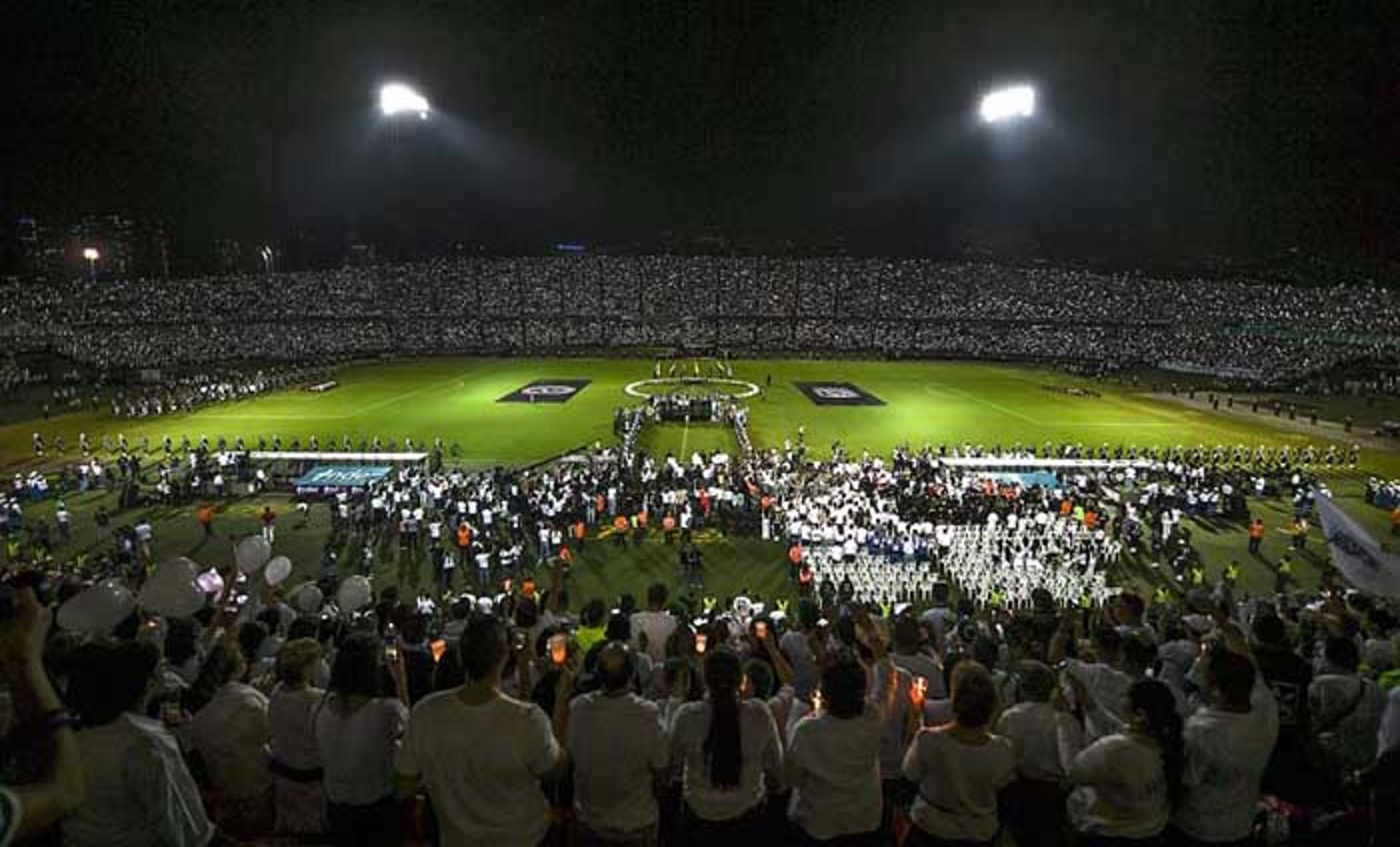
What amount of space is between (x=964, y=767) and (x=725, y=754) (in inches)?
53.5

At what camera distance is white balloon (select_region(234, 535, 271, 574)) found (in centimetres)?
762

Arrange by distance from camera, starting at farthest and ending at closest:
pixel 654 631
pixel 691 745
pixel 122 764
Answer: pixel 654 631, pixel 691 745, pixel 122 764

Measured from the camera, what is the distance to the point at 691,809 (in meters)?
4.69

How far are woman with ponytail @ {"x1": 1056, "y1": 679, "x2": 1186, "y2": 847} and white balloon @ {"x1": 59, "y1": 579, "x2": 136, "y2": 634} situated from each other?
745cm

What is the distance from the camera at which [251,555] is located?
7855 millimetres

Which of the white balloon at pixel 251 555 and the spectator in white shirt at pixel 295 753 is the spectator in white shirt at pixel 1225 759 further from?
the white balloon at pixel 251 555

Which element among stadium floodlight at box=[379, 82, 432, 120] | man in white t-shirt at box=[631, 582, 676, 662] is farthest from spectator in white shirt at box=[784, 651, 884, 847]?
stadium floodlight at box=[379, 82, 432, 120]

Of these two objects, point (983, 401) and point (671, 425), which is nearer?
point (671, 425)

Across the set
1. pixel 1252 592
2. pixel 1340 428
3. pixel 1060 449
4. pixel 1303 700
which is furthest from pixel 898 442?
pixel 1303 700

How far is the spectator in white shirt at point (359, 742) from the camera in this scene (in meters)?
4.62

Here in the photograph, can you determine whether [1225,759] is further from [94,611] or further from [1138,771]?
[94,611]

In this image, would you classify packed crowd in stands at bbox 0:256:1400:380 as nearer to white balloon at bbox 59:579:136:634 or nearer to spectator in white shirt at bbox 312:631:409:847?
white balloon at bbox 59:579:136:634

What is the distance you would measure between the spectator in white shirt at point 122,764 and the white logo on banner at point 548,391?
4935 cm

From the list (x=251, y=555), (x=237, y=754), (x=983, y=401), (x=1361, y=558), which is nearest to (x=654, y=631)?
(x=237, y=754)
